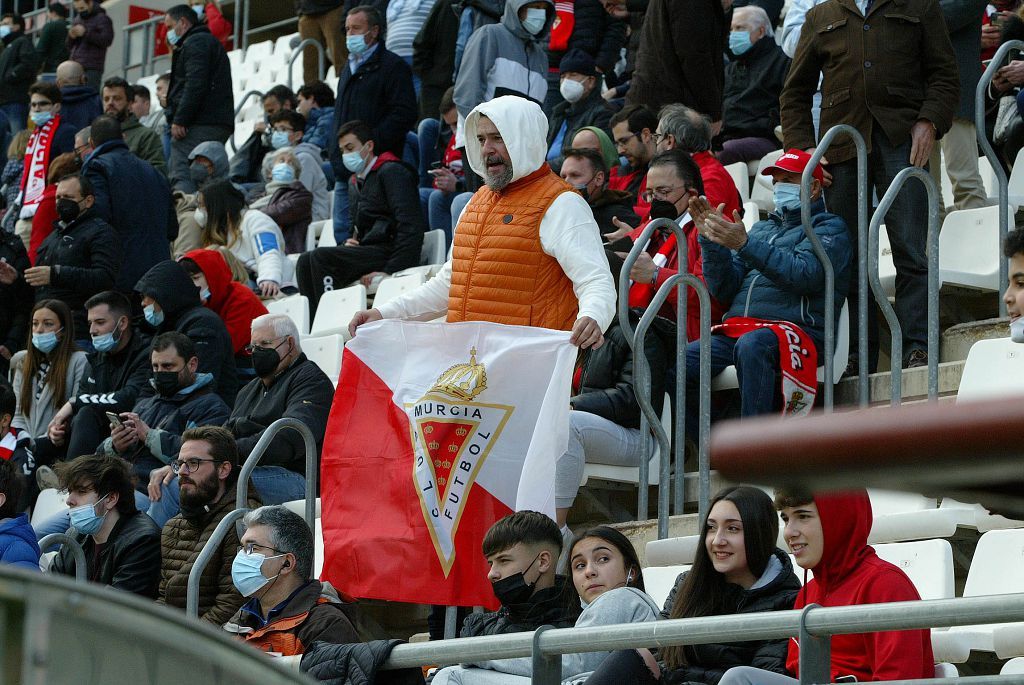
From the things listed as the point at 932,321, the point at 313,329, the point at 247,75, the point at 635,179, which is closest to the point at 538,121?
the point at 932,321

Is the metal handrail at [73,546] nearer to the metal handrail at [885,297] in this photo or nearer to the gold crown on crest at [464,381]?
the gold crown on crest at [464,381]

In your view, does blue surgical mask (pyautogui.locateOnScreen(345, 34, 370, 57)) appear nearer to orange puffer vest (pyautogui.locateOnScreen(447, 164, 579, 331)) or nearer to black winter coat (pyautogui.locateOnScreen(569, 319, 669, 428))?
black winter coat (pyautogui.locateOnScreen(569, 319, 669, 428))

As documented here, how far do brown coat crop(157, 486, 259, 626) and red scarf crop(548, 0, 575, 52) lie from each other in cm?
441

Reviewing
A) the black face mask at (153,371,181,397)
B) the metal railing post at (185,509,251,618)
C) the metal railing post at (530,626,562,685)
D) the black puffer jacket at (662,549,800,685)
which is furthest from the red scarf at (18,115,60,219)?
the metal railing post at (530,626,562,685)

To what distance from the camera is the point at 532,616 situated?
4605mm

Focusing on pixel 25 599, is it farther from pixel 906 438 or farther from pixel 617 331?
pixel 617 331

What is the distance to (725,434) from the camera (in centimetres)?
78

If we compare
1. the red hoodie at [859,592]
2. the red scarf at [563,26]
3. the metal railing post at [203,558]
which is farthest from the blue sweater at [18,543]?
the red scarf at [563,26]

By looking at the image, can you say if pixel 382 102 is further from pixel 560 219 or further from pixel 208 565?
pixel 560 219

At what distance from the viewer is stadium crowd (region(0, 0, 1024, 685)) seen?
4.55m

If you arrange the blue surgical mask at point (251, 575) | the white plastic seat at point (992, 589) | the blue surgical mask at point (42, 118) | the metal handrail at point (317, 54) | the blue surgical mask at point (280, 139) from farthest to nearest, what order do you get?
the metal handrail at point (317, 54) < the blue surgical mask at point (280, 139) < the blue surgical mask at point (42, 118) < the blue surgical mask at point (251, 575) < the white plastic seat at point (992, 589)

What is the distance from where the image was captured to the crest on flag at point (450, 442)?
17.4 feet

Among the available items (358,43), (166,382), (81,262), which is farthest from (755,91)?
(81,262)

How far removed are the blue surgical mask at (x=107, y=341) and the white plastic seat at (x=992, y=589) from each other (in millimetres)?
5077
